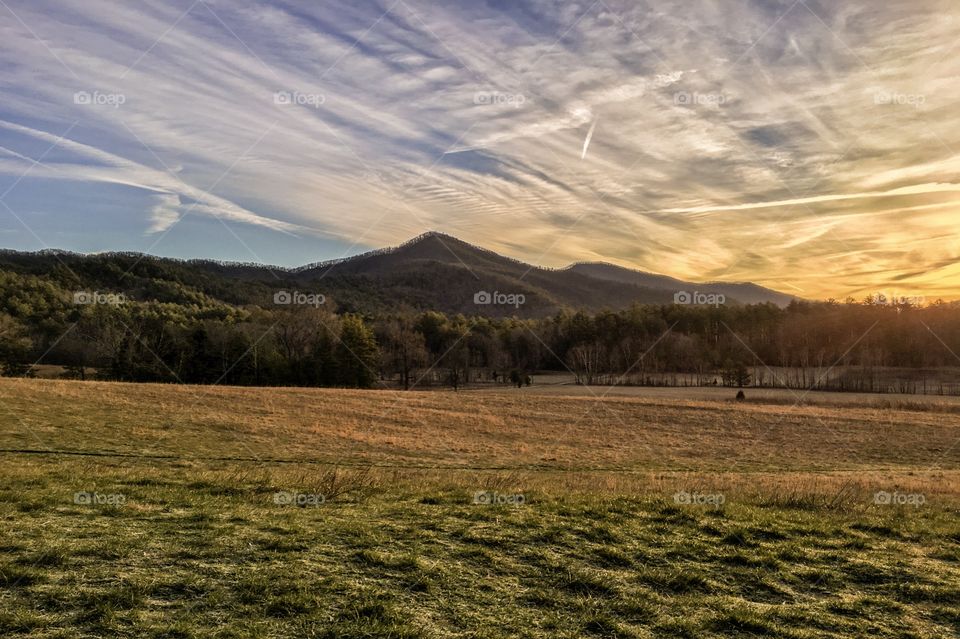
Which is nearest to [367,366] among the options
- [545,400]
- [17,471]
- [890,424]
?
[545,400]

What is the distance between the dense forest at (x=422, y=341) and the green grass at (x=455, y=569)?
41.6 m

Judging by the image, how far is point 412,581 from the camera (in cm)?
723

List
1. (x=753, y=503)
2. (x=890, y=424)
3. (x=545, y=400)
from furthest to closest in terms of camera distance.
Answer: (x=545, y=400) < (x=890, y=424) < (x=753, y=503)

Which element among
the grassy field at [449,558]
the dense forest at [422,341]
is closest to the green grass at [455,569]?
the grassy field at [449,558]

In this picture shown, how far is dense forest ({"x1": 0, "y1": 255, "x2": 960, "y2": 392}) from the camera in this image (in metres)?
79.5

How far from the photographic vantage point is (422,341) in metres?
107

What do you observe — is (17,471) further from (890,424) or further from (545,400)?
(890,424)

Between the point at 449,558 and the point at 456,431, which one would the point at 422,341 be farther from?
the point at 449,558

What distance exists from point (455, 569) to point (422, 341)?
9999cm

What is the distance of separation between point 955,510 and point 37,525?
19.0 meters

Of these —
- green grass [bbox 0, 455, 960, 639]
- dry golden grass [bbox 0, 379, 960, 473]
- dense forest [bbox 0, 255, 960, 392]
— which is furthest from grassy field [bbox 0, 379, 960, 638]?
dense forest [bbox 0, 255, 960, 392]

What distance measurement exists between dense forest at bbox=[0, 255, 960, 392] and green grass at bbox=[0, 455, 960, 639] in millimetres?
41568

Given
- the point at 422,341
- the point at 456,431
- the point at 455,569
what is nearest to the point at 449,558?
the point at 455,569

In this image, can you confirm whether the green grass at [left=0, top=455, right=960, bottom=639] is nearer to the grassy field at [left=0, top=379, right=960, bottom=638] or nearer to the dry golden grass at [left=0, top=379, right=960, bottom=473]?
the grassy field at [left=0, top=379, right=960, bottom=638]
